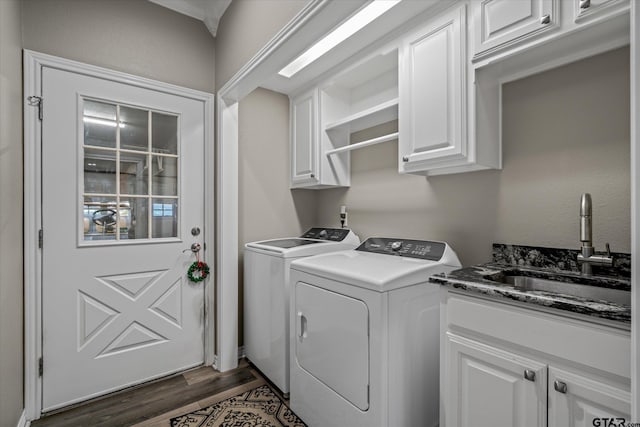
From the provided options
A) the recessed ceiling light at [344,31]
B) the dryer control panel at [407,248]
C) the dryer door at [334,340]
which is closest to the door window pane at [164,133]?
the recessed ceiling light at [344,31]

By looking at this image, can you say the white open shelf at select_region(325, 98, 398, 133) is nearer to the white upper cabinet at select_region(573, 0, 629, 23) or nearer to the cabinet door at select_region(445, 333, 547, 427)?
the white upper cabinet at select_region(573, 0, 629, 23)

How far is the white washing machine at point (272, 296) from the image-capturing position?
2.00m

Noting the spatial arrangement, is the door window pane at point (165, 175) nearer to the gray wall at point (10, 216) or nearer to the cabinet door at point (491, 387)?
the gray wall at point (10, 216)

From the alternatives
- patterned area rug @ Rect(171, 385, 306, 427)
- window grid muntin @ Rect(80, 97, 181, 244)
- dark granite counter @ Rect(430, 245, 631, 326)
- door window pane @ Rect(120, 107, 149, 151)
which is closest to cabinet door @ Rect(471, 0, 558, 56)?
dark granite counter @ Rect(430, 245, 631, 326)

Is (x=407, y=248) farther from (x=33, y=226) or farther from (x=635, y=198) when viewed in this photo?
(x=33, y=226)

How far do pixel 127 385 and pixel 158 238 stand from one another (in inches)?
40.3

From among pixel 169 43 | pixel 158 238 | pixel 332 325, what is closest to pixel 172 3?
pixel 169 43

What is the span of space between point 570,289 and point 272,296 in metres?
1.64

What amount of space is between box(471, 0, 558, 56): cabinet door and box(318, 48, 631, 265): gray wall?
1.15ft

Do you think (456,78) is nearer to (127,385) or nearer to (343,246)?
(343,246)

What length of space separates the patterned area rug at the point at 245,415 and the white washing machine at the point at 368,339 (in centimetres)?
11

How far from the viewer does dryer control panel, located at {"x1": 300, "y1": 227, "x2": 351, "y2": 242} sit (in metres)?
2.45

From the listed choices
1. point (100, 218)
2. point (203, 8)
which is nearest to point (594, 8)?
point (203, 8)

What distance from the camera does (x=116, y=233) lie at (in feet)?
6.69
